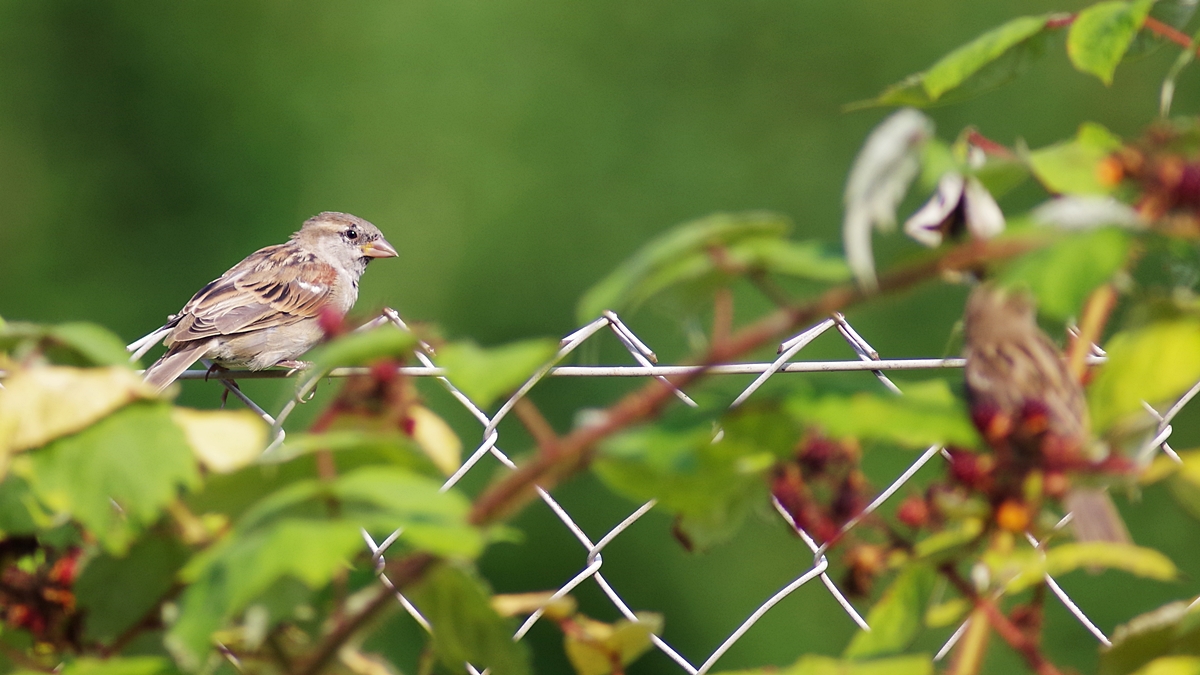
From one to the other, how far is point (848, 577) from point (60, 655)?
44 cm

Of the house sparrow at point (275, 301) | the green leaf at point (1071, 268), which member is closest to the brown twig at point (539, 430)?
the green leaf at point (1071, 268)

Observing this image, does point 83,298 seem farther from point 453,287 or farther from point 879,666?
point 879,666

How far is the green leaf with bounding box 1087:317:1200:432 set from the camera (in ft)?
2.03

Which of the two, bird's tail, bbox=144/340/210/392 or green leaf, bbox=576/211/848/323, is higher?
green leaf, bbox=576/211/848/323

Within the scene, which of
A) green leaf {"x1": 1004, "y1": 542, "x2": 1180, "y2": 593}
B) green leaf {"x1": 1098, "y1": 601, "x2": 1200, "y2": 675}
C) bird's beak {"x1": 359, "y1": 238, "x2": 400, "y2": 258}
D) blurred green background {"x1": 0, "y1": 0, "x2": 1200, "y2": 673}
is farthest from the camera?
blurred green background {"x1": 0, "y1": 0, "x2": 1200, "y2": 673}

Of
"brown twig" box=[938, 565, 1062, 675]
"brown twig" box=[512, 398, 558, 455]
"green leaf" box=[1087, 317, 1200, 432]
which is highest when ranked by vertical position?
"brown twig" box=[512, 398, 558, 455]

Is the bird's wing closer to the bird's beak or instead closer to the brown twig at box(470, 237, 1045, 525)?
the bird's beak

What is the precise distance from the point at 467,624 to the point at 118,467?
20 centimetres

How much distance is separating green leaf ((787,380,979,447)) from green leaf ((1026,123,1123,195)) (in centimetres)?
13

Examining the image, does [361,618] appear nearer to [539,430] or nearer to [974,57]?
[539,430]

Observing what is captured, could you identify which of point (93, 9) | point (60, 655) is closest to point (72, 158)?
point (93, 9)

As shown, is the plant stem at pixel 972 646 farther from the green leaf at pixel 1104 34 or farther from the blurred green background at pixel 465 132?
the blurred green background at pixel 465 132

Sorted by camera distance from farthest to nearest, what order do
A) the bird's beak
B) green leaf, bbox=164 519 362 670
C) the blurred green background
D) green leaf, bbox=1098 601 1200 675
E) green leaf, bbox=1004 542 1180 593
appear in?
the blurred green background → the bird's beak → green leaf, bbox=1098 601 1200 675 → green leaf, bbox=1004 542 1180 593 → green leaf, bbox=164 519 362 670

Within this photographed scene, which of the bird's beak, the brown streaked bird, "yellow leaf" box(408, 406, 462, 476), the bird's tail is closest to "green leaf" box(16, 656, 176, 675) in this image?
"yellow leaf" box(408, 406, 462, 476)
